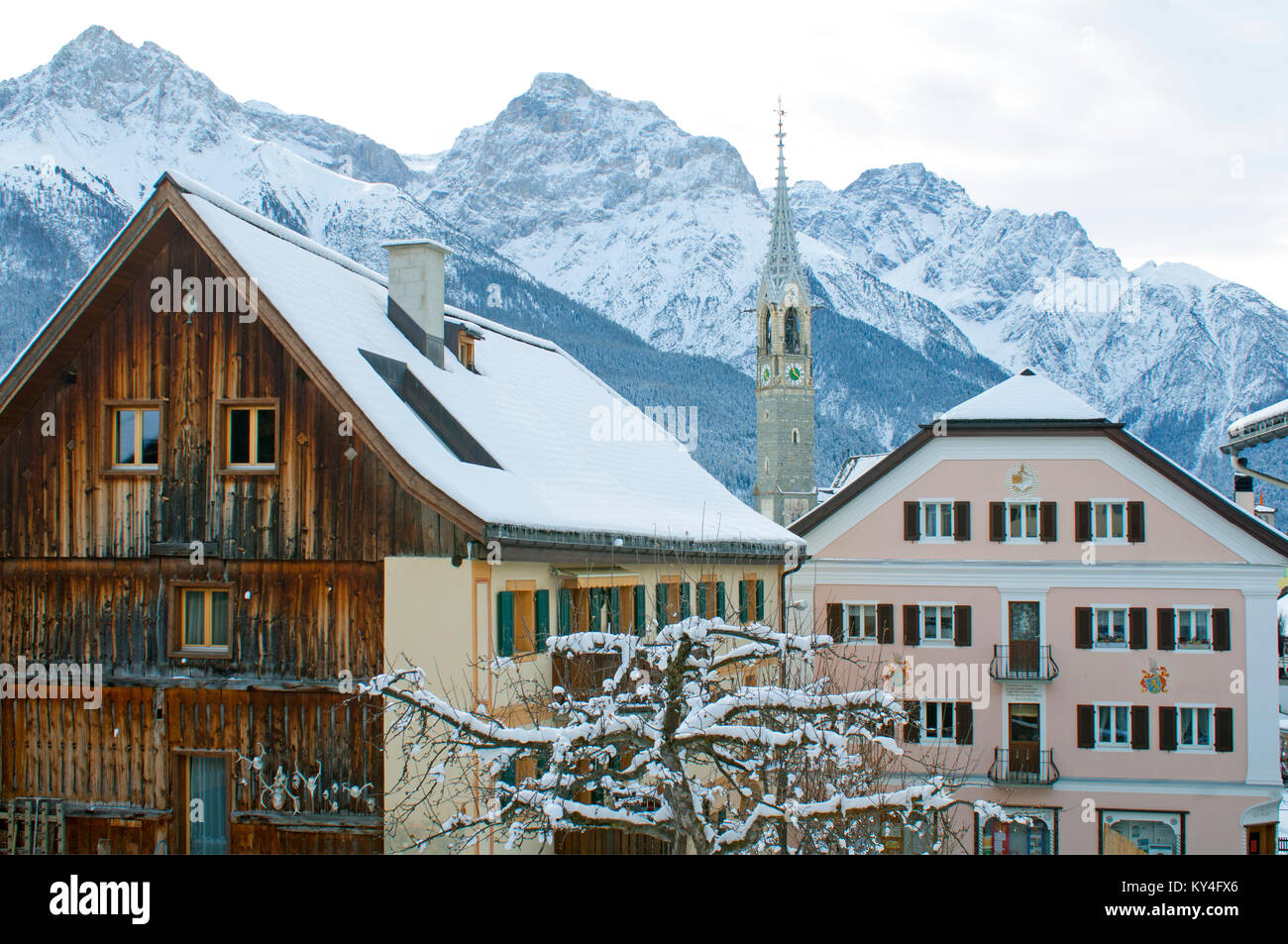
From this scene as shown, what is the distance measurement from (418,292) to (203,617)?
24.8 ft

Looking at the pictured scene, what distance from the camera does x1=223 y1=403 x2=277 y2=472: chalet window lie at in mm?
18281

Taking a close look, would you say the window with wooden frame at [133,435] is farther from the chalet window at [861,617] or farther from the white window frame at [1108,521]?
the white window frame at [1108,521]

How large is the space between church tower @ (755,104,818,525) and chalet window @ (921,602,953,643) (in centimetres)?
11396

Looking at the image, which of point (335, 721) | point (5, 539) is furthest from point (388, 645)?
point (5, 539)

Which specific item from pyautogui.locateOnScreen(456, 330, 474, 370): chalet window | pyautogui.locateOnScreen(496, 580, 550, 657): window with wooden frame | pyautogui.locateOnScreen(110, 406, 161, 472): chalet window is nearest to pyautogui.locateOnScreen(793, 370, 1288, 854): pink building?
pyautogui.locateOnScreen(456, 330, 474, 370): chalet window

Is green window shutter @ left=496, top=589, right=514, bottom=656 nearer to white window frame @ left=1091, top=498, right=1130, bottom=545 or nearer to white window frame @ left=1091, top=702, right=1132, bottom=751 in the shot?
white window frame @ left=1091, top=498, right=1130, bottom=545

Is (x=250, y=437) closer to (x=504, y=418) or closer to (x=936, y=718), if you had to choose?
(x=504, y=418)

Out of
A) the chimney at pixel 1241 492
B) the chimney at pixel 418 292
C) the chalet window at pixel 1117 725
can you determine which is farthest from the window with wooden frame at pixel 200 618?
the chimney at pixel 1241 492

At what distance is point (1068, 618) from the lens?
34.7m

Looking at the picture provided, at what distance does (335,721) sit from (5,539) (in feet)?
20.5

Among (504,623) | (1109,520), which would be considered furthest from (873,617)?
(504,623)

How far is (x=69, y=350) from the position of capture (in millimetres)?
19234

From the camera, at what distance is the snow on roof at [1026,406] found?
1373 inches
